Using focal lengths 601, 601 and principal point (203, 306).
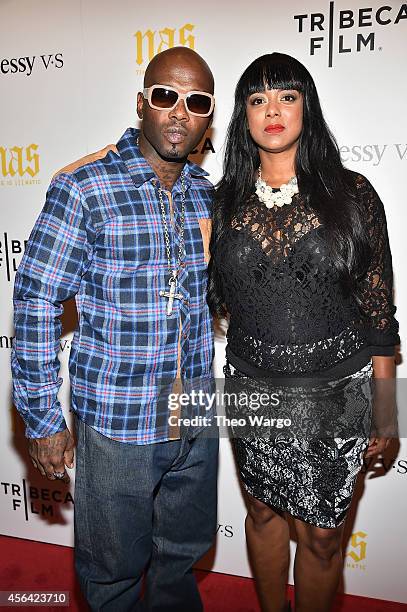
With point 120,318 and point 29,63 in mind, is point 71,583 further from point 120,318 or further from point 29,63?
point 29,63

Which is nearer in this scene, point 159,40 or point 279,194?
point 279,194

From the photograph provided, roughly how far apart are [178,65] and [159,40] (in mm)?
741

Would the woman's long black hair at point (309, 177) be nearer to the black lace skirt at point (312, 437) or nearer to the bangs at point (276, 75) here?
the bangs at point (276, 75)

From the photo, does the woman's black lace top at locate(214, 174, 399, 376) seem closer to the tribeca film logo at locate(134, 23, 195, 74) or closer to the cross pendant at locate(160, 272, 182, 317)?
the cross pendant at locate(160, 272, 182, 317)

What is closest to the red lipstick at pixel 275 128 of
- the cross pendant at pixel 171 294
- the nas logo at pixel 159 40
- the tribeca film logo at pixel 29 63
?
the cross pendant at pixel 171 294

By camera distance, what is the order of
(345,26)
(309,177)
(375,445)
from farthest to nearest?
1. (345,26)
2. (375,445)
3. (309,177)

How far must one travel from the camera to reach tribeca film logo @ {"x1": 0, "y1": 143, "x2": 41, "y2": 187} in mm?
2383

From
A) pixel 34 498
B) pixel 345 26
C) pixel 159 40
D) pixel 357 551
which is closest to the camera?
pixel 345 26

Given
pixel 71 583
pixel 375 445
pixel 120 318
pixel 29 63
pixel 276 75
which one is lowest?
pixel 71 583

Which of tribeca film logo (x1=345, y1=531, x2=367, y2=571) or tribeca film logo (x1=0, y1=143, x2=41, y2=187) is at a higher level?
tribeca film logo (x1=0, y1=143, x2=41, y2=187)

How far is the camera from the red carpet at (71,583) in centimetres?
216

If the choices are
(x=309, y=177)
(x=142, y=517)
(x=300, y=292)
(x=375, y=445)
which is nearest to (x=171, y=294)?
(x=300, y=292)

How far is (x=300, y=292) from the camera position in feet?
5.02

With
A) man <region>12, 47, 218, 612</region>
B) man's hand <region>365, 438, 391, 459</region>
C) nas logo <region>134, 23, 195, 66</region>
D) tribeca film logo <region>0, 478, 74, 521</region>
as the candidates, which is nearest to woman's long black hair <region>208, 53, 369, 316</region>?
A: man <region>12, 47, 218, 612</region>
